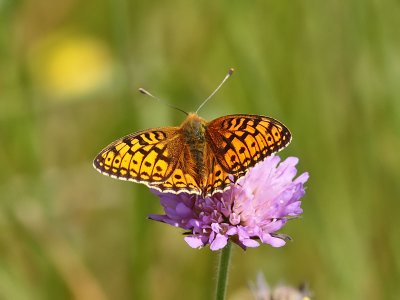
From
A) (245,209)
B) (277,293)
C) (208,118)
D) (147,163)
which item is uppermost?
(147,163)

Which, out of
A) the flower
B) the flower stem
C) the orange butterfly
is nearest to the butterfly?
the orange butterfly

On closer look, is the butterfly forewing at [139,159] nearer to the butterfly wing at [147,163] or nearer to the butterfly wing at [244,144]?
the butterfly wing at [147,163]

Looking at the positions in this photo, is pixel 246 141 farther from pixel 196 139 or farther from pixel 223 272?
pixel 223 272

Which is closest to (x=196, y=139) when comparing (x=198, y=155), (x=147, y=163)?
(x=198, y=155)

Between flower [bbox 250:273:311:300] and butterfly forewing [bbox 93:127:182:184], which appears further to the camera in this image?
flower [bbox 250:273:311:300]

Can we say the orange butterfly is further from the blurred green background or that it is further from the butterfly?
the blurred green background

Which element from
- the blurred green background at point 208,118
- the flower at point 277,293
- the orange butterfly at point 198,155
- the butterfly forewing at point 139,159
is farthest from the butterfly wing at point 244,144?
the blurred green background at point 208,118

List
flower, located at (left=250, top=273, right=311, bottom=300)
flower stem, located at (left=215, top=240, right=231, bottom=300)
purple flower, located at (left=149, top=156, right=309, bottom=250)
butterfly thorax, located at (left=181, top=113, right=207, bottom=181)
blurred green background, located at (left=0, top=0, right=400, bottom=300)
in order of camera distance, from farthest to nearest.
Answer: blurred green background, located at (left=0, top=0, right=400, bottom=300), flower, located at (left=250, top=273, right=311, bottom=300), butterfly thorax, located at (left=181, top=113, right=207, bottom=181), purple flower, located at (left=149, top=156, right=309, bottom=250), flower stem, located at (left=215, top=240, right=231, bottom=300)
